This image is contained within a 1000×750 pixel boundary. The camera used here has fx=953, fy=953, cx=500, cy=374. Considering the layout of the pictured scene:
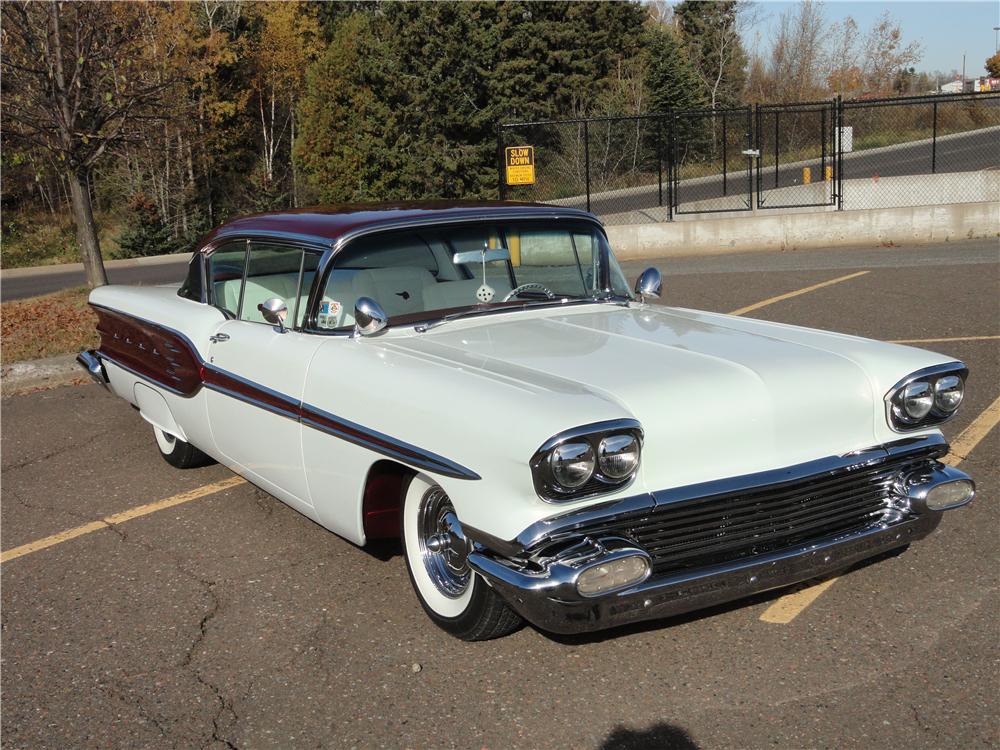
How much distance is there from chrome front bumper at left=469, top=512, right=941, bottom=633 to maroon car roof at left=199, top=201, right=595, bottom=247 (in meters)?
1.82

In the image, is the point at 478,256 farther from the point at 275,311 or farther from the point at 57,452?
the point at 57,452

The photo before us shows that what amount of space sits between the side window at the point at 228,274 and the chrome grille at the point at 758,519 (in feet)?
9.13

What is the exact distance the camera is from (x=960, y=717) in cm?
282

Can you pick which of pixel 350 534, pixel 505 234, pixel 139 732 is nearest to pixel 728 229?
pixel 505 234

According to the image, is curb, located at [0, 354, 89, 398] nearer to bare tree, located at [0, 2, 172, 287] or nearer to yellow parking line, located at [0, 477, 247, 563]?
yellow parking line, located at [0, 477, 247, 563]

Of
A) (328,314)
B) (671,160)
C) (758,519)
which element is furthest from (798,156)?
(758,519)

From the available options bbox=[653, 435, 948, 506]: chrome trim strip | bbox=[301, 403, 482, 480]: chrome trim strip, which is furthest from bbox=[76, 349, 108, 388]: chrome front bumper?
bbox=[653, 435, 948, 506]: chrome trim strip

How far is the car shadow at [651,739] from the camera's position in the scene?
9.07 feet

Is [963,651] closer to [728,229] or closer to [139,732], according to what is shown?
[139,732]

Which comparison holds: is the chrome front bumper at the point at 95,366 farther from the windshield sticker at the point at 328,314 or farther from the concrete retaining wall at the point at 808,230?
the concrete retaining wall at the point at 808,230

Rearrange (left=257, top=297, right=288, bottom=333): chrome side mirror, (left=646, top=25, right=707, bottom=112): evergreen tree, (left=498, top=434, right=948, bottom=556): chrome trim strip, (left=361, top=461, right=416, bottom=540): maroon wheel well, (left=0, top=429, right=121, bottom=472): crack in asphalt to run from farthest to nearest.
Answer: (left=646, top=25, right=707, bottom=112): evergreen tree < (left=0, top=429, right=121, bottom=472): crack in asphalt < (left=257, top=297, right=288, bottom=333): chrome side mirror < (left=361, top=461, right=416, bottom=540): maroon wheel well < (left=498, top=434, right=948, bottom=556): chrome trim strip

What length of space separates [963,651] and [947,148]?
2840 cm

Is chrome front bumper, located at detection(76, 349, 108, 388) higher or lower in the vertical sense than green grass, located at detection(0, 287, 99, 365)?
higher

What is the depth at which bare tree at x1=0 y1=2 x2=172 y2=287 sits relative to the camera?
11.5 meters
